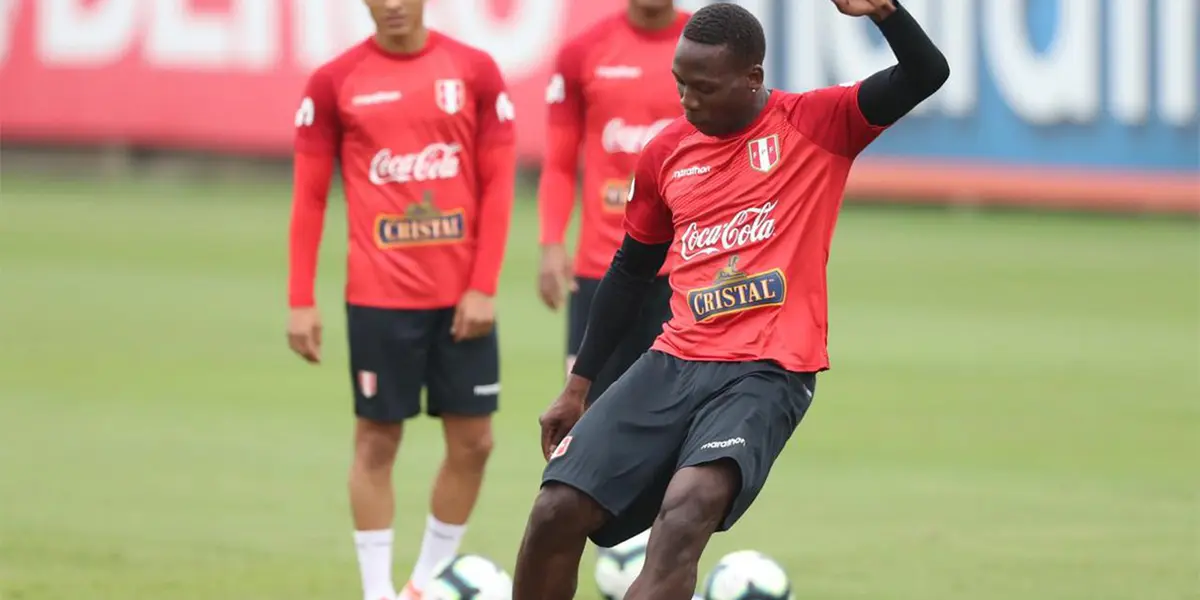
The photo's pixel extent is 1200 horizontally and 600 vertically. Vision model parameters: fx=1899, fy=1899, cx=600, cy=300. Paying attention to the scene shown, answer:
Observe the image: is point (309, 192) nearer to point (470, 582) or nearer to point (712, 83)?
point (470, 582)

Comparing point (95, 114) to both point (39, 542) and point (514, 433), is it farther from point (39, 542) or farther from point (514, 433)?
point (39, 542)

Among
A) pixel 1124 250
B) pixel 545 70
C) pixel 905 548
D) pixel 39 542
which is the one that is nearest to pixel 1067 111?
pixel 1124 250

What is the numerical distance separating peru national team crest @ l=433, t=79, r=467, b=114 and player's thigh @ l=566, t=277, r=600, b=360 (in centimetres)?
115

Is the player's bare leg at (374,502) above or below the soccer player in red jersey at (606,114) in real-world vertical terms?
below

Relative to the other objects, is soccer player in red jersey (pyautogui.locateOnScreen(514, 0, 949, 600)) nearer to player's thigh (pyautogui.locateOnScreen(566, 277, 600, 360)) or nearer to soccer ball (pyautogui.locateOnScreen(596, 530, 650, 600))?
soccer ball (pyautogui.locateOnScreen(596, 530, 650, 600))

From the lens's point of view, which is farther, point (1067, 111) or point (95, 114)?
point (95, 114)

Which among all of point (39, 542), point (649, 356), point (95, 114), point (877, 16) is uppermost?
point (877, 16)

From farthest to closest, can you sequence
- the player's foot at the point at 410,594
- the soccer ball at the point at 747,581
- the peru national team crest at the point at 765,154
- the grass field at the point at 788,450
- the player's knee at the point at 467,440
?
the grass field at the point at 788,450 → the player's knee at the point at 467,440 → the player's foot at the point at 410,594 → the soccer ball at the point at 747,581 → the peru national team crest at the point at 765,154

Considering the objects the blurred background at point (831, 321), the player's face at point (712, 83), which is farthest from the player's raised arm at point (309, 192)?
the player's face at point (712, 83)

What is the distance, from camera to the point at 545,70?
24.9 meters

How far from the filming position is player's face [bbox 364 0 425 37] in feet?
25.1

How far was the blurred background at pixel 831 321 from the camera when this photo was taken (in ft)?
28.9

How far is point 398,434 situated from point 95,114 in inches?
777

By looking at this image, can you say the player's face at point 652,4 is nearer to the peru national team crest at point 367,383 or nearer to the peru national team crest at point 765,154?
the peru national team crest at point 367,383
